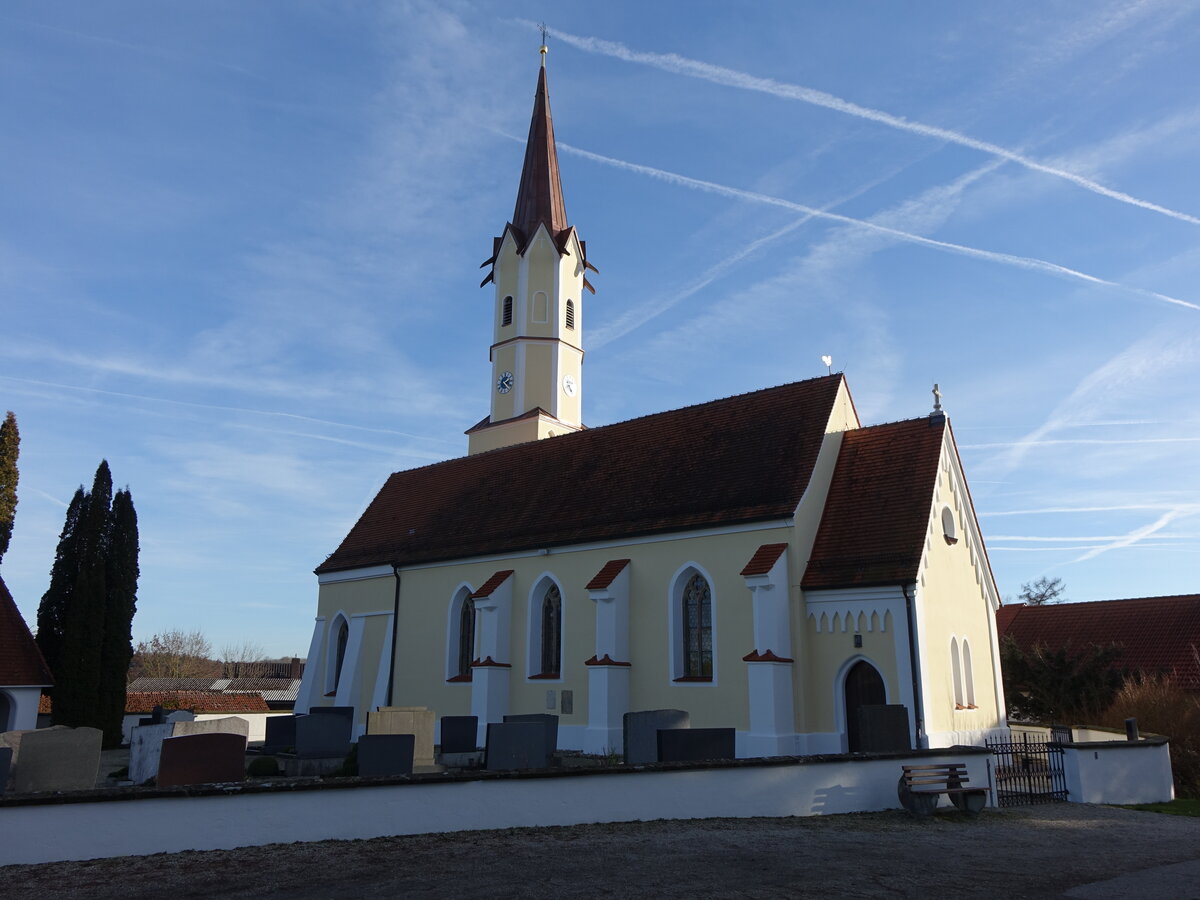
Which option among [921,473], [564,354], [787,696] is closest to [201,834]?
[787,696]

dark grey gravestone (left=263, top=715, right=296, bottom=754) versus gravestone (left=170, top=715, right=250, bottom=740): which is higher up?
gravestone (left=170, top=715, right=250, bottom=740)

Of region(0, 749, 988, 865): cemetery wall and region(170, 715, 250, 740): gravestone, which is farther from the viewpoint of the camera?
region(170, 715, 250, 740): gravestone

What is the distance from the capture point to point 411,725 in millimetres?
17016

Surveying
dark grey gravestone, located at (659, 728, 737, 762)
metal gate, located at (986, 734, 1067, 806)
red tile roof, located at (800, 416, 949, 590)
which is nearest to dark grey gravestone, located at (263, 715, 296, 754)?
dark grey gravestone, located at (659, 728, 737, 762)

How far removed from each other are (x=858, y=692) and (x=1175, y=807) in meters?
5.91

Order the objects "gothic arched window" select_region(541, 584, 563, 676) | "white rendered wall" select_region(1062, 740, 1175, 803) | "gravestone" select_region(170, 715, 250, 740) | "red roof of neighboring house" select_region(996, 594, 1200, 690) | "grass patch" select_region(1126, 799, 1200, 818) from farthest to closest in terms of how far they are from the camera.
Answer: "red roof of neighboring house" select_region(996, 594, 1200, 690) < "gothic arched window" select_region(541, 584, 563, 676) < "gravestone" select_region(170, 715, 250, 740) < "white rendered wall" select_region(1062, 740, 1175, 803) < "grass patch" select_region(1126, 799, 1200, 818)

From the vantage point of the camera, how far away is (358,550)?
33094mm

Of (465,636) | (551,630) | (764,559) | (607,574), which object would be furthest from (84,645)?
(764,559)

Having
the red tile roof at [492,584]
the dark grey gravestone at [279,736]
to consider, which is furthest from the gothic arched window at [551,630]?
the dark grey gravestone at [279,736]

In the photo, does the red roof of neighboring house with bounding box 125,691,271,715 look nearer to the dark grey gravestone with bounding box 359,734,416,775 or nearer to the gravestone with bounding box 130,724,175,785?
the gravestone with bounding box 130,724,175,785

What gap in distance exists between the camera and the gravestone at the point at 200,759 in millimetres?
11945

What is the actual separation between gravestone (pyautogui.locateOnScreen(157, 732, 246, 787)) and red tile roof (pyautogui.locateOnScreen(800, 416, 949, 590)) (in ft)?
41.9

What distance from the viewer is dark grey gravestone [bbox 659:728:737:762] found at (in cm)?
1464

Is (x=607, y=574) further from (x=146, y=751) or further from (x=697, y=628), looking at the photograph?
(x=146, y=751)
